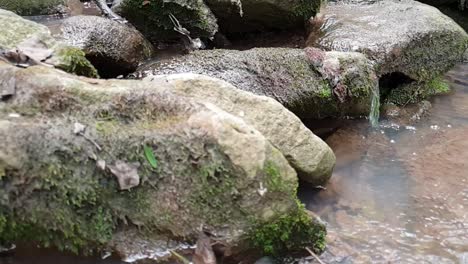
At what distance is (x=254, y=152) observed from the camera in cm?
294

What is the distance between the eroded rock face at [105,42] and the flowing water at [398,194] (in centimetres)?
212

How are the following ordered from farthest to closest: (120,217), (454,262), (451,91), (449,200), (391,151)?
(451,91) → (391,151) → (449,200) → (454,262) → (120,217)

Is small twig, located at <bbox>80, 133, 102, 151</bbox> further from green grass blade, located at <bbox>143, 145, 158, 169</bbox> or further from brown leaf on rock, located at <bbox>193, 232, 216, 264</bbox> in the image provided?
brown leaf on rock, located at <bbox>193, 232, 216, 264</bbox>

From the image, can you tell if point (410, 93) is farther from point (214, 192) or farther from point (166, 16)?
point (214, 192)

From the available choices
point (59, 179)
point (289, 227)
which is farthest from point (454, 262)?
point (59, 179)

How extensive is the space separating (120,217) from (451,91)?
531 centimetres

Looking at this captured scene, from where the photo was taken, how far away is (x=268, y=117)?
364 cm

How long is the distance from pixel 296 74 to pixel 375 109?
1.11 meters

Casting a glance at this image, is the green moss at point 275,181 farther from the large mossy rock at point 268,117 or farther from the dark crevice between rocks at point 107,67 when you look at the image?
the dark crevice between rocks at point 107,67

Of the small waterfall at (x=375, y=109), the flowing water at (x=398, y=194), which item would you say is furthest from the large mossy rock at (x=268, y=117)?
the small waterfall at (x=375, y=109)

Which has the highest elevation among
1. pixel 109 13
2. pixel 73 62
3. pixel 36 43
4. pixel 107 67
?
pixel 36 43

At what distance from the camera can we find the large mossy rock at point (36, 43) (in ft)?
11.8

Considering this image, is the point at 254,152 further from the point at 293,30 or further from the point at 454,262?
the point at 293,30

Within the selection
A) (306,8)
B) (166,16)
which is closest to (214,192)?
(166,16)
